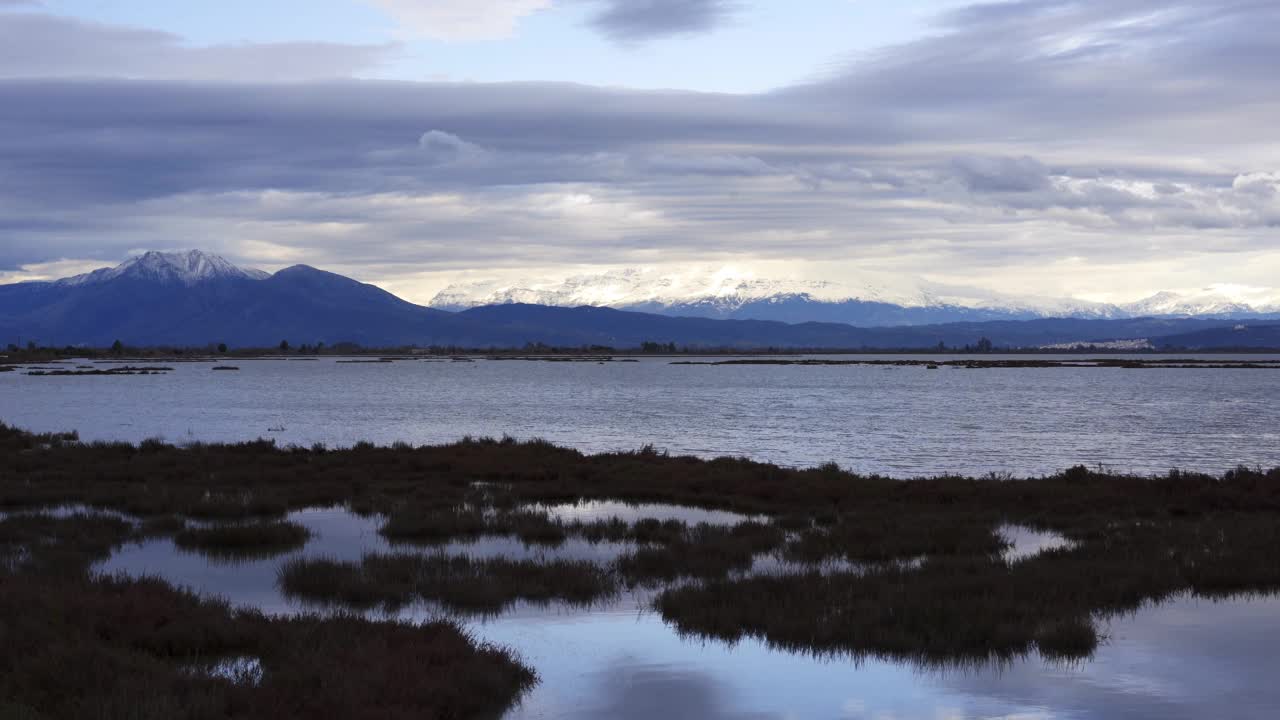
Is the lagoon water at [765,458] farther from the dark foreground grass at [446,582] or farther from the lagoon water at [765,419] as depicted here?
the dark foreground grass at [446,582]

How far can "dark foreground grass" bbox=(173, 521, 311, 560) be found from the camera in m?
22.8

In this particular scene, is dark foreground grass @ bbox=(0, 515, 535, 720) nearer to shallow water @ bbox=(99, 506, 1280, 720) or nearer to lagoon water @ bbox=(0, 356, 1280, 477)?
shallow water @ bbox=(99, 506, 1280, 720)

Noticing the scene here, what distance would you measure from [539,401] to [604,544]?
80824 millimetres

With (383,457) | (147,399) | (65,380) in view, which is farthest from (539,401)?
(65,380)

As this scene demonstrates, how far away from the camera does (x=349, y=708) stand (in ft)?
37.4

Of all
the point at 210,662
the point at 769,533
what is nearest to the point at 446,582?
the point at 210,662

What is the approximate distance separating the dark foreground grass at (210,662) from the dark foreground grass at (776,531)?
10.5ft

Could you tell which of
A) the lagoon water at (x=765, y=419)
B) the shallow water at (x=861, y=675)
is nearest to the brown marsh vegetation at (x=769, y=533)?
the shallow water at (x=861, y=675)

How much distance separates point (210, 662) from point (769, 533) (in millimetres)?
13598

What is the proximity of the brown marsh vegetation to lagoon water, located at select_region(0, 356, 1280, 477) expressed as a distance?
37.6ft

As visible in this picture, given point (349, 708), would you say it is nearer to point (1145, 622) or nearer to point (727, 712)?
point (727, 712)

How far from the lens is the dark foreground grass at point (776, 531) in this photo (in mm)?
16547

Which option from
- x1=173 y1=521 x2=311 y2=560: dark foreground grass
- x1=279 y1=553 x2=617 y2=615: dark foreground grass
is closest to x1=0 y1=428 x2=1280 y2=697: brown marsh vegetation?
x1=279 y1=553 x2=617 y2=615: dark foreground grass

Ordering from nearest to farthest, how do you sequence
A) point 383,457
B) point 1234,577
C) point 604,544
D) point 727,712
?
point 727,712
point 1234,577
point 604,544
point 383,457
